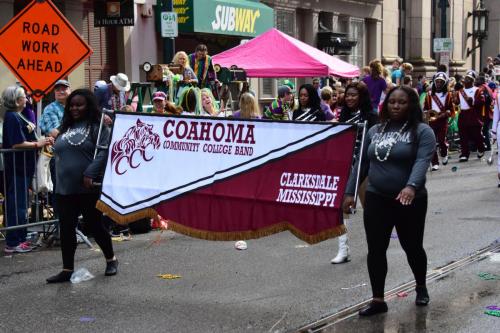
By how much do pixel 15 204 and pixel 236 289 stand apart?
317 centimetres

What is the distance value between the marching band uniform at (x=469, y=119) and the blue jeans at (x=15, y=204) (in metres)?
12.0

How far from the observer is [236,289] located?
7469 mm

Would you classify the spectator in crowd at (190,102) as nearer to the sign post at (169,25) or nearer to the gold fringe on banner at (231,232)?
the sign post at (169,25)

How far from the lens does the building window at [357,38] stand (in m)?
29.3

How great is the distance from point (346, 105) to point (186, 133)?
2198 mm

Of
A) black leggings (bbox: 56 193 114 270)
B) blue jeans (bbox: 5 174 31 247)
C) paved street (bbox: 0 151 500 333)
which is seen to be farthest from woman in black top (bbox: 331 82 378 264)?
blue jeans (bbox: 5 174 31 247)

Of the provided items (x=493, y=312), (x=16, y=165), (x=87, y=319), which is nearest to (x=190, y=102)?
(x=16, y=165)

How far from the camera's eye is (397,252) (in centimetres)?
895

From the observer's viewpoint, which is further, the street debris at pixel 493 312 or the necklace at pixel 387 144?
the street debris at pixel 493 312

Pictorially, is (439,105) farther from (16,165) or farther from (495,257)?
(16,165)

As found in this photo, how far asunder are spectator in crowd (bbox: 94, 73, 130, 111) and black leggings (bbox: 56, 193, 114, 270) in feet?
11.7

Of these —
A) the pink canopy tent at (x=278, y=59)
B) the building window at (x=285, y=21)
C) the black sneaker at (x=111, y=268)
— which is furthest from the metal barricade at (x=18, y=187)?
the building window at (x=285, y=21)

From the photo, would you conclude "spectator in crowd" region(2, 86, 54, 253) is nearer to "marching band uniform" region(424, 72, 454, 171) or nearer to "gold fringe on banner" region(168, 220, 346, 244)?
"gold fringe on banner" region(168, 220, 346, 244)

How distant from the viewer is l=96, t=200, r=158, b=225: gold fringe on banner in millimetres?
7414
